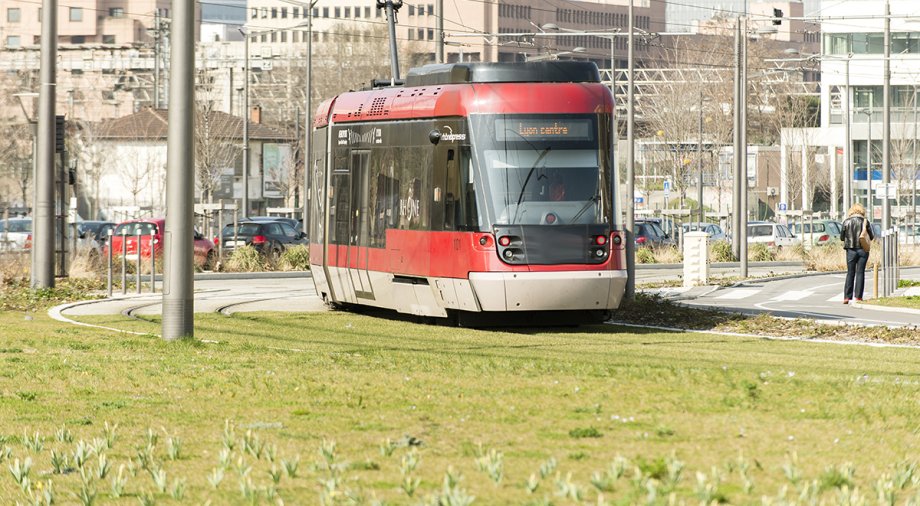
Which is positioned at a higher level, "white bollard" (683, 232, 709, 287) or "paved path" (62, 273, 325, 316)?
"white bollard" (683, 232, 709, 287)

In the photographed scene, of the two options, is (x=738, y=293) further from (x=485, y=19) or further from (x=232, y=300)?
(x=485, y=19)

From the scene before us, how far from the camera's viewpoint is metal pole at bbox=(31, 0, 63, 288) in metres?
26.9

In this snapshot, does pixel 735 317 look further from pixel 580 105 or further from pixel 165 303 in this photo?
pixel 165 303

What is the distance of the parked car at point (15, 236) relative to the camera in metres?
33.8

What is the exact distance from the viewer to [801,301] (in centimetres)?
2844

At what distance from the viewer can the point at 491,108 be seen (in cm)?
1964

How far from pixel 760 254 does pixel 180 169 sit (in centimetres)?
3500

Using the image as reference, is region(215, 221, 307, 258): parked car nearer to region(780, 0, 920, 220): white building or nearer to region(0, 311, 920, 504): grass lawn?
region(0, 311, 920, 504): grass lawn

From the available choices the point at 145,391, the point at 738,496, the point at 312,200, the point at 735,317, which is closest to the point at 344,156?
the point at 312,200

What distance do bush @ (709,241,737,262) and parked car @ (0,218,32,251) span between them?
19.2 m

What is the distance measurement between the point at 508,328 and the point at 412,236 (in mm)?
1741

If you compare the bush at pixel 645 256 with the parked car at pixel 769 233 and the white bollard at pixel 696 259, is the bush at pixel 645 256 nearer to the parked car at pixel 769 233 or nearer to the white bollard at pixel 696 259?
the parked car at pixel 769 233

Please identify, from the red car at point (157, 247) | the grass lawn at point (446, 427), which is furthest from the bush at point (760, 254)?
the grass lawn at point (446, 427)

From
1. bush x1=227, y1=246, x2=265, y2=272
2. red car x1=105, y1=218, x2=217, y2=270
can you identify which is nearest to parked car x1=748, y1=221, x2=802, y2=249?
bush x1=227, y1=246, x2=265, y2=272
